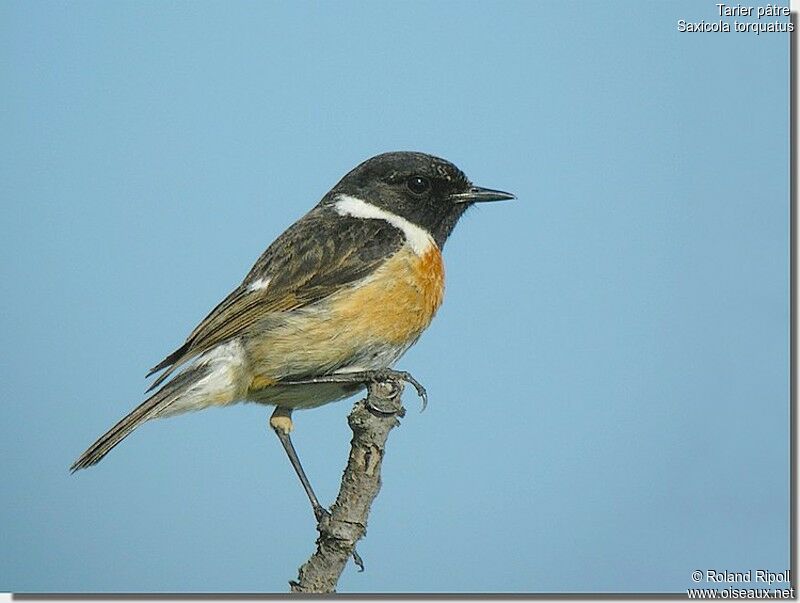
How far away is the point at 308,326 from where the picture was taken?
5.21 metres

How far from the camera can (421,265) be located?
5.50m

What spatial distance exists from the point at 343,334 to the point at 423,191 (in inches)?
48.5

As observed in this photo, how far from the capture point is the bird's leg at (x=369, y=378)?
15.7ft

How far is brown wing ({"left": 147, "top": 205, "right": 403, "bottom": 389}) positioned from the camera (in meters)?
5.33

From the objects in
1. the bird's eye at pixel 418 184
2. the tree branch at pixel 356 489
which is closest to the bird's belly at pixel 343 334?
the tree branch at pixel 356 489

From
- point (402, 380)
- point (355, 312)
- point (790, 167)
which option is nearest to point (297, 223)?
point (355, 312)

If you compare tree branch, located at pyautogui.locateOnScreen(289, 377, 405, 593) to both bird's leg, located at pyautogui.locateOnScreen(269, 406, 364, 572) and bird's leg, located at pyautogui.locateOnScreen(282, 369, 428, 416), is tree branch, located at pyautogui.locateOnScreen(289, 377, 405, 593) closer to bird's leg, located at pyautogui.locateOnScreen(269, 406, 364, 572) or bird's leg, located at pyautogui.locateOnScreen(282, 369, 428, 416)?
bird's leg, located at pyautogui.locateOnScreen(282, 369, 428, 416)

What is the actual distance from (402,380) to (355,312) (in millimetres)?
583

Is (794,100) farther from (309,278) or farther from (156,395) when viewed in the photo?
(156,395)

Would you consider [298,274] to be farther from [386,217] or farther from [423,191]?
[423,191]

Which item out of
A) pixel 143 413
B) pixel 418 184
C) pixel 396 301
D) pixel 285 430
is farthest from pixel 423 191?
pixel 143 413

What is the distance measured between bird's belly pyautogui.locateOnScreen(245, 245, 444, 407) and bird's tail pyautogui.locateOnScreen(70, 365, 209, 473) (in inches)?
12.9

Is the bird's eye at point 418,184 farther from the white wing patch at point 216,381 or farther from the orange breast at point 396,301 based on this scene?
the white wing patch at point 216,381

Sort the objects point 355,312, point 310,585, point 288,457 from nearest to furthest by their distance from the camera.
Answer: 1. point 310,585
2. point 355,312
3. point 288,457
